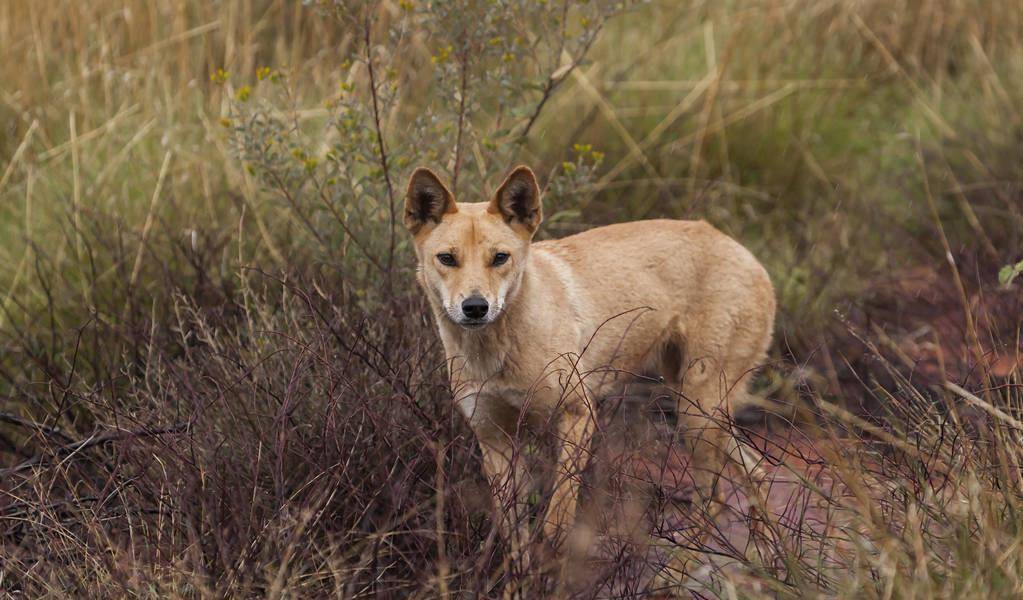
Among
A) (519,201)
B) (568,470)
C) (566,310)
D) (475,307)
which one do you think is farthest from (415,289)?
(568,470)

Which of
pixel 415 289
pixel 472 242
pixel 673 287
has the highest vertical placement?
pixel 472 242

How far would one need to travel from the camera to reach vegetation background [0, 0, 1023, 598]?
3555 millimetres

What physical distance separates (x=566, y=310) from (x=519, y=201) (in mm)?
530

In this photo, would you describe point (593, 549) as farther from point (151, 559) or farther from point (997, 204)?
point (997, 204)

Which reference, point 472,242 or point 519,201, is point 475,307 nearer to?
point 472,242

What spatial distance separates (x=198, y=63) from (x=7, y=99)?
1.36 m

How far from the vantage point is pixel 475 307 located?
4.22m

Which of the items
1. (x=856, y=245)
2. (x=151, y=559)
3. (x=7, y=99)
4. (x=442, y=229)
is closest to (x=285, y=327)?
(x=442, y=229)

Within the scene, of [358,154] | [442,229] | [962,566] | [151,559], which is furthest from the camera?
[358,154]

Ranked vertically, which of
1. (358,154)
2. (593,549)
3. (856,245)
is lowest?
(856,245)

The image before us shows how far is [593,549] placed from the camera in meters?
3.86

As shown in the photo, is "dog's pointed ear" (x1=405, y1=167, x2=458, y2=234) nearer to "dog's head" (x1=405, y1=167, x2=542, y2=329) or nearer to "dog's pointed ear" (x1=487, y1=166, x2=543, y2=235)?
"dog's head" (x1=405, y1=167, x2=542, y2=329)

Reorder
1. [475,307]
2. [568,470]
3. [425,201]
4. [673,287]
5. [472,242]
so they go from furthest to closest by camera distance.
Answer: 1. [673,287]
2. [425,201]
3. [472,242]
4. [475,307]
5. [568,470]

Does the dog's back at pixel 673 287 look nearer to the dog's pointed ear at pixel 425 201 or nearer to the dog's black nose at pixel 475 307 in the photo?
the dog's pointed ear at pixel 425 201
